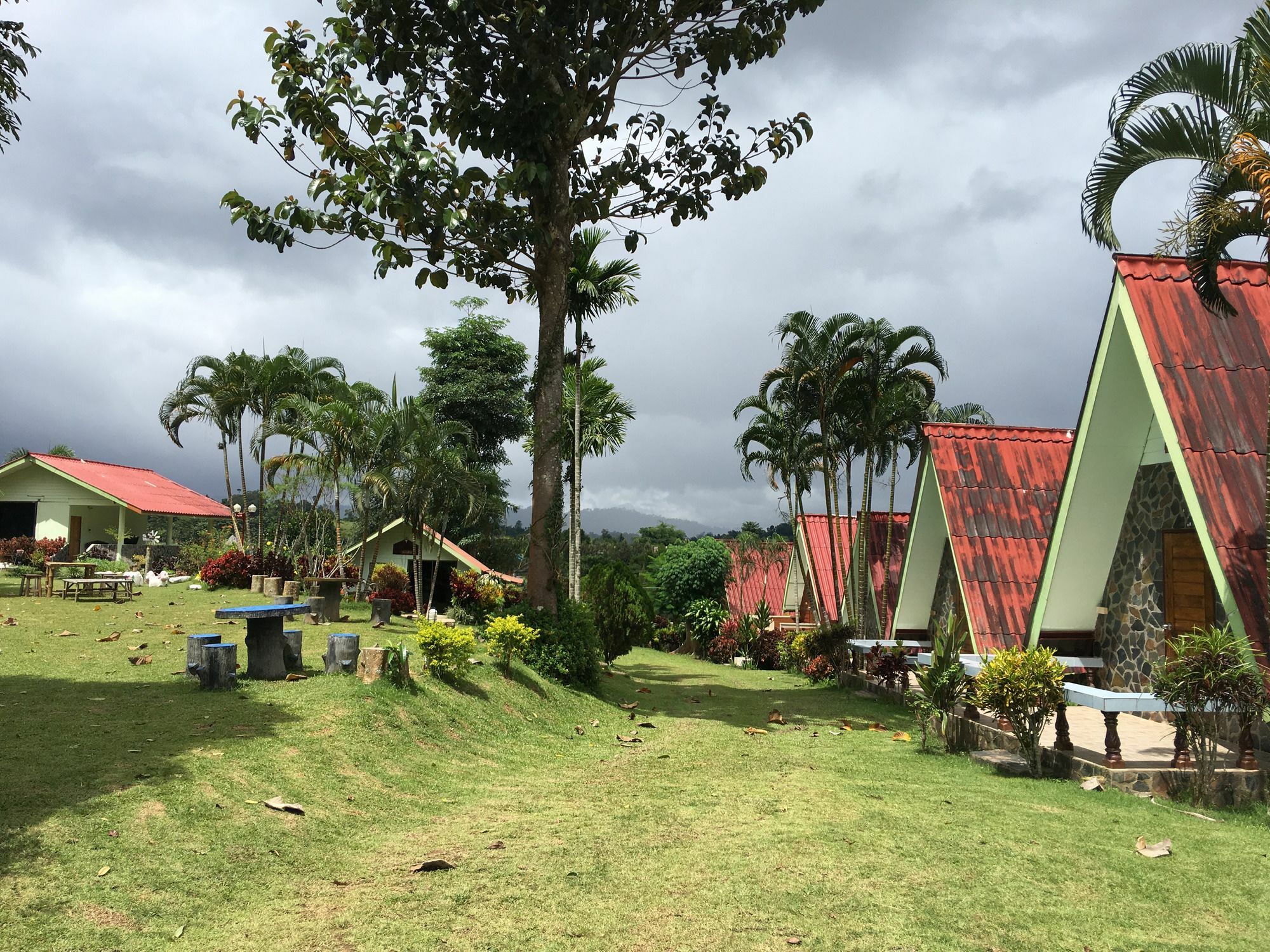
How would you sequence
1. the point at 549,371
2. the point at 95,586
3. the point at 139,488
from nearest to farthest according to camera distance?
the point at 549,371, the point at 95,586, the point at 139,488

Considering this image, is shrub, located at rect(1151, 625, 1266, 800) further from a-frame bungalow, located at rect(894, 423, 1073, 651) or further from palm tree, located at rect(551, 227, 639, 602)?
palm tree, located at rect(551, 227, 639, 602)

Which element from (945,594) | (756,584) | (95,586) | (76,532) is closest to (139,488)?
(76,532)

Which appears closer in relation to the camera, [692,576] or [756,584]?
[692,576]

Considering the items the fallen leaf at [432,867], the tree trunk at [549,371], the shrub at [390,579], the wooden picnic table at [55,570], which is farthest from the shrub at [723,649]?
the fallen leaf at [432,867]

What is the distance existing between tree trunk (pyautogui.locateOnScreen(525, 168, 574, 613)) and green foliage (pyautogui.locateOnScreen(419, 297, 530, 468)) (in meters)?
24.4

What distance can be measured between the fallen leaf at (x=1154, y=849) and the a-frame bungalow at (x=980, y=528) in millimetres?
6572

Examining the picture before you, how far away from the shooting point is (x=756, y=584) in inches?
1352

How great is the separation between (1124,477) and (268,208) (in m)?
13.4

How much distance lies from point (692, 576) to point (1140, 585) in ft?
59.1

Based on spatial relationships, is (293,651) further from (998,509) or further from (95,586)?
(95,586)

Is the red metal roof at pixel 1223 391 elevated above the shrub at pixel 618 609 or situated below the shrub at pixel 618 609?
above

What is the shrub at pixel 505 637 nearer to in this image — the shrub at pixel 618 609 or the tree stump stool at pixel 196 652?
the tree stump stool at pixel 196 652

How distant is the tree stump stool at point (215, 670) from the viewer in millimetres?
9906

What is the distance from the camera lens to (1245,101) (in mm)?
8875
